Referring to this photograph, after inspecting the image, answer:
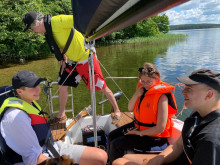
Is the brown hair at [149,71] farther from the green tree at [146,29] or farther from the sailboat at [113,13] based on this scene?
the green tree at [146,29]

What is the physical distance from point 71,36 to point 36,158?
1.74 metres

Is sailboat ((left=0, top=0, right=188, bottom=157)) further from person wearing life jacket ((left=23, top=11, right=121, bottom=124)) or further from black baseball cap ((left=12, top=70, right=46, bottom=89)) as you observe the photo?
person wearing life jacket ((left=23, top=11, right=121, bottom=124))

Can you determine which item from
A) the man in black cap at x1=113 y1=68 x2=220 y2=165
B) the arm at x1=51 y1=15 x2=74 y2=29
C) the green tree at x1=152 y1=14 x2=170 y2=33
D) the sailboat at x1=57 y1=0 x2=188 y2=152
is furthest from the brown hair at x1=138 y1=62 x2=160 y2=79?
the green tree at x1=152 y1=14 x2=170 y2=33

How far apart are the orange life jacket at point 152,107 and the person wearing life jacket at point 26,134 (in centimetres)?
62

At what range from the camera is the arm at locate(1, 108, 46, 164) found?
1.39 metres

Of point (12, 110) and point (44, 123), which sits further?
point (44, 123)

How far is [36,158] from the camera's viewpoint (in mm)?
1472

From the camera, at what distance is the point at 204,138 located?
111 centimetres

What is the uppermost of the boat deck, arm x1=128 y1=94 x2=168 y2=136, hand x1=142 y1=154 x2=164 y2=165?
arm x1=128 y1=94 x2=168 y2=136

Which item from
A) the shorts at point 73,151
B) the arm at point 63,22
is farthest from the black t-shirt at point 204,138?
the arm at point 63,22

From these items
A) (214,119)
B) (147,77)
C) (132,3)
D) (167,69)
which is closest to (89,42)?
(147,77)

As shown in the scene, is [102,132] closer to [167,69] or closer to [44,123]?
[44,123]

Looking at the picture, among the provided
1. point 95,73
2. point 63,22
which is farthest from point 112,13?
point 63,22

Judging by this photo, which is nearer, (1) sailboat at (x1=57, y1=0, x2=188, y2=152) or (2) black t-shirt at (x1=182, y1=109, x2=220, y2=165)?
(1) sailboat at (x1=57, y1=0, x2=188, y2=152)
